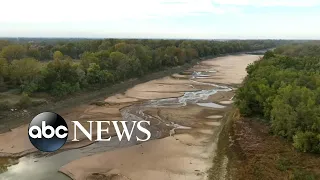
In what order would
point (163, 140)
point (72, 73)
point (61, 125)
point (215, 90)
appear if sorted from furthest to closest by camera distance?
point (215, 90), point (72, 73), point (163, 140), point (61, 125)

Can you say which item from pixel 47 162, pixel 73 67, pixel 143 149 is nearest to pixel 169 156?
pixel 143 149

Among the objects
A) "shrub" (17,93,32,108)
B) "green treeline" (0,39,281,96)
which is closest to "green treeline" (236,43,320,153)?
"shrub" (17,93,32,108)

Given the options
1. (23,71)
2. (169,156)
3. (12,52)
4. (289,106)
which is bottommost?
(169,156)

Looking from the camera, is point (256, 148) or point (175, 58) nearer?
point (256, 148)

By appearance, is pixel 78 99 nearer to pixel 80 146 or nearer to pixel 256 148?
pixel 80 146

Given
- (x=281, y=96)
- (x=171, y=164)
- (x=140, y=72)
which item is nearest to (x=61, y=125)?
(x=171, y=164)

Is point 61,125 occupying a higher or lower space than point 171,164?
higher

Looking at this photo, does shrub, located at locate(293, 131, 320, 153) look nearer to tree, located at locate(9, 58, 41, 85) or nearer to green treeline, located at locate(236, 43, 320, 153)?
green treeline, located at locate(236, 43, 320, 153)

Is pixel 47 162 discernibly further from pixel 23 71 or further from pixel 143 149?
pixel 23 71
